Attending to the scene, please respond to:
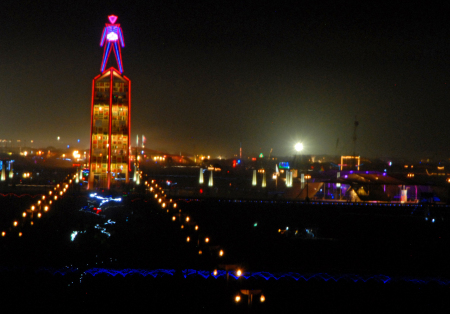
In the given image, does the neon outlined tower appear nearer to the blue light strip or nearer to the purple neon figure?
the purple neon figure

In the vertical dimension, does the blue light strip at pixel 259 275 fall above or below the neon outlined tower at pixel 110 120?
below

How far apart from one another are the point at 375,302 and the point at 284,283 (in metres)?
2.70

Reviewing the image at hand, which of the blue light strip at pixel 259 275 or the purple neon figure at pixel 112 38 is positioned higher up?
the purple neon figure at pixel 112 38

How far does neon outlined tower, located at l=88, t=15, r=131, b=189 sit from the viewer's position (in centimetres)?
4831

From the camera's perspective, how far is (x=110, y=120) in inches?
1906

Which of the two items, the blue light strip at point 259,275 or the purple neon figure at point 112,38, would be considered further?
the purple neon figure at point 112,38

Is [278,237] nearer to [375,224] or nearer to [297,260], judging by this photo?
[297,260]

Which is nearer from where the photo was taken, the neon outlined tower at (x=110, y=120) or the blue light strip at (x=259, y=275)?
the blue light strip at (x=259, y=275)

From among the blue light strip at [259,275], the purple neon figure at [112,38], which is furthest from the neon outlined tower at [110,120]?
the blue light strip at [259,275]

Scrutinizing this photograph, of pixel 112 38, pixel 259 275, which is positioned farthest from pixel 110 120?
pixel 259 275

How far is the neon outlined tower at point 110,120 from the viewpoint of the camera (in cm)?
4831

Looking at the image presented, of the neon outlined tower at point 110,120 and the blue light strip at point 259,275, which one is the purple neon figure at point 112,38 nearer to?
the neon outlined tower at point 110,120

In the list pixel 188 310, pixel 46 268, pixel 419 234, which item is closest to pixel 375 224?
pixel 419 234

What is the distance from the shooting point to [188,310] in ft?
32.8
